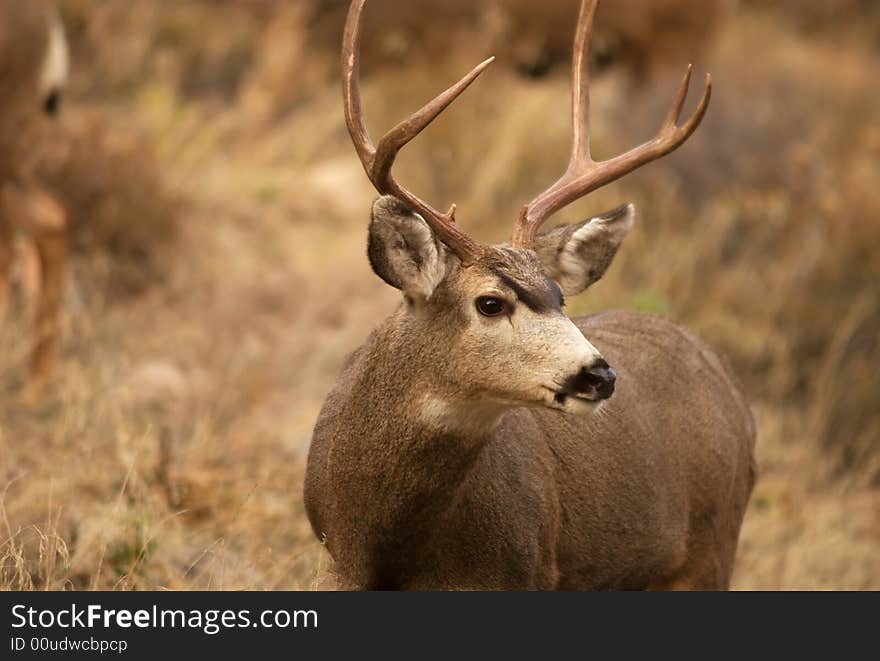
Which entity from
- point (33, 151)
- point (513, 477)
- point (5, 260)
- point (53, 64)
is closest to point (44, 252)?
point (5, 260)

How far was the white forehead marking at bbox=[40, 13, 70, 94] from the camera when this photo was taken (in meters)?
7.81

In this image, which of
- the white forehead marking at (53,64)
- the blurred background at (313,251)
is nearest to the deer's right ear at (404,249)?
the blurred background at (313,251)

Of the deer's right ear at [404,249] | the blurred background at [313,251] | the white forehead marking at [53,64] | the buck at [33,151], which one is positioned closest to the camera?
the deer's right ear at [404,249]

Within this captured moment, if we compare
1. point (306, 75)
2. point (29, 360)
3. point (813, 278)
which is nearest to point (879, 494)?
point (813, 278)

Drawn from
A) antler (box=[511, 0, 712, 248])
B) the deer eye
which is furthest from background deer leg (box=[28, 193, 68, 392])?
the deer eye

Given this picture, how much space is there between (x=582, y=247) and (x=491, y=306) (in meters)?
0.65

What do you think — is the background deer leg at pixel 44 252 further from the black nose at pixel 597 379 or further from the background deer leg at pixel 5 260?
the black nose at pixel 597 379

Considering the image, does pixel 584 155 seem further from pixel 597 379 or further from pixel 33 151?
pixel 33 151

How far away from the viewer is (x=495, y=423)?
14.0ft

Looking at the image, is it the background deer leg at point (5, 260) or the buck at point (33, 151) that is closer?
the buck at point (33, 151)

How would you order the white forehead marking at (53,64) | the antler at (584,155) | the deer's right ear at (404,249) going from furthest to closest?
the white forehead marking at (53,64)
the antler at (584,155)
the deer's right ear at (404,249)

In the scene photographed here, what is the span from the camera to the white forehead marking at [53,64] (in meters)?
7.81

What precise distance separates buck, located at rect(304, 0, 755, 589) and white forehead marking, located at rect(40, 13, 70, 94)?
12.3 ft

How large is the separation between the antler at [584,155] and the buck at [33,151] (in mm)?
3710
